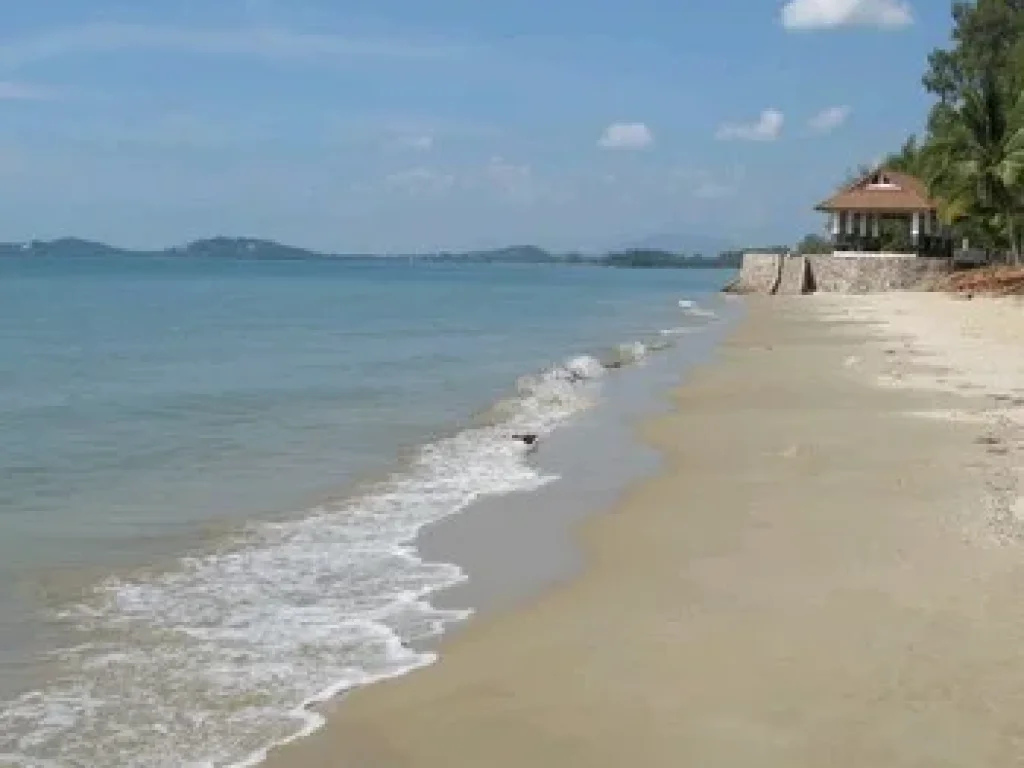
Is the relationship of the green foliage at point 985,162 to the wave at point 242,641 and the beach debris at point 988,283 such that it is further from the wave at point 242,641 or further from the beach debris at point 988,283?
the wave at point 242,641

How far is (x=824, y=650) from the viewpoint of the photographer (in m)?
6.97

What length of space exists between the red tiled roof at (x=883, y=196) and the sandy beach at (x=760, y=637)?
4995cm

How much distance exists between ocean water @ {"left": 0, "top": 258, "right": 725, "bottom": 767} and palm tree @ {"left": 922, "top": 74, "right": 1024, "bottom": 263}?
27.8m

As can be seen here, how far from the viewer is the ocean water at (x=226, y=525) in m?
6.49

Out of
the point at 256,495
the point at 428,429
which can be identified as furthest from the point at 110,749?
the point at 428,429

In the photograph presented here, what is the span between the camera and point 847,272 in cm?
6369

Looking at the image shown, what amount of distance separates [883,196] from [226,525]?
2216 inches

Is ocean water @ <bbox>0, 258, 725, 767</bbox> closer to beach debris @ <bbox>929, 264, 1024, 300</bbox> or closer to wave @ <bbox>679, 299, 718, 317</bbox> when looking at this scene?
beach debris @ <bbox>929, 264, 1024, 300</bbox>

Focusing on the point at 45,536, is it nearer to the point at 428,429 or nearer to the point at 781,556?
the point at 781,556

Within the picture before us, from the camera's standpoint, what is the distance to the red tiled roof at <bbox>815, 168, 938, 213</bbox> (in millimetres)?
61916

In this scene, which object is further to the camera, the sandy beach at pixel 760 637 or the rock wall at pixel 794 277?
the rock wall at pixel 794 277

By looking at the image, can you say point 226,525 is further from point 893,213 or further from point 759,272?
point 759,272

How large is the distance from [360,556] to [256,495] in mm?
3225

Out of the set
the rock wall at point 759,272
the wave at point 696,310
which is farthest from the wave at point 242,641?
the rock wall at point 759,272
